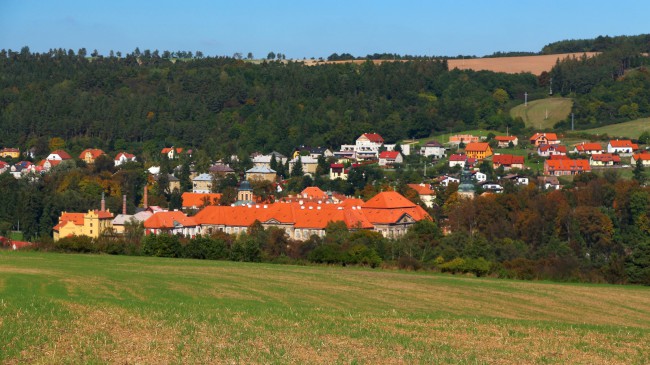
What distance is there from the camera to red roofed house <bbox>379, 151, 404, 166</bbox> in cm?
14012

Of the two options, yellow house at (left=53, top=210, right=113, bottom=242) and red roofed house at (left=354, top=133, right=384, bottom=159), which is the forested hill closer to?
red roofed house at (left=354, top=133, right=384, bottom=159)

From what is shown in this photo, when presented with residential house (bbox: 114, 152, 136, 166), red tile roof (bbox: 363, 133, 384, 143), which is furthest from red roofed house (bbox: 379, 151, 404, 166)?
residential house (bbox: 114, 152, 136, 166)

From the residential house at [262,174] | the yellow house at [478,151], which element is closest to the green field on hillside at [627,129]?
the yellow house at [478,151]

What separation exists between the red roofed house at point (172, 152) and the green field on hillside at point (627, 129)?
2228 inches

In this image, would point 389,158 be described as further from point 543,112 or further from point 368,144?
point 543,112

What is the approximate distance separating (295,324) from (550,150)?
381 feet

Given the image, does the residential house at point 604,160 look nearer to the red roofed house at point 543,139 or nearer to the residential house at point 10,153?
the red roofed house at point 543,139

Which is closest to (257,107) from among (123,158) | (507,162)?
(123,158)

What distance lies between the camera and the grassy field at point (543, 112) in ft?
532

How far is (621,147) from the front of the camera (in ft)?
452

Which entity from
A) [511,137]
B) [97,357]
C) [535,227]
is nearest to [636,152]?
[511,137]

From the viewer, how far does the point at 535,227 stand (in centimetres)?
8406

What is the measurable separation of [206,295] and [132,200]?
85366 millimetres

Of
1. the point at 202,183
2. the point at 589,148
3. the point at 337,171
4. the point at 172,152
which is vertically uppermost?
A: the point at 172,152
